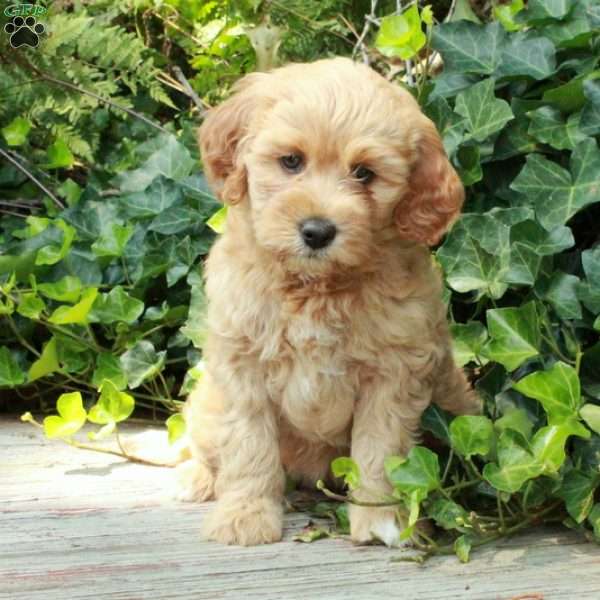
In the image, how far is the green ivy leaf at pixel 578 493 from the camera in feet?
11.4

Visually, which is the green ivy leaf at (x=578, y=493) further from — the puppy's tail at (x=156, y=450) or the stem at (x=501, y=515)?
the puppy's tail at (x=156, y=450)

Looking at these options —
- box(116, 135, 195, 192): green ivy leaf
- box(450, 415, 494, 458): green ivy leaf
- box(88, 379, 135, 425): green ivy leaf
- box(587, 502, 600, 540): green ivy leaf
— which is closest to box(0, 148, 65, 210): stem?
box(116, 135, 195, 192): green ivy leaf

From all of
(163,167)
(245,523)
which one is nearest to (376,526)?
(245,523)

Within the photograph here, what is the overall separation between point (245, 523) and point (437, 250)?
1.23 m

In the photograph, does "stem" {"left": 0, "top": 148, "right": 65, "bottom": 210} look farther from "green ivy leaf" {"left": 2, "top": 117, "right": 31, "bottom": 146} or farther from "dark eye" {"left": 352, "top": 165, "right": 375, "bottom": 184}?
"dark eye" {"left": 352, "top": 165, "right": 375, "bottom": 184}

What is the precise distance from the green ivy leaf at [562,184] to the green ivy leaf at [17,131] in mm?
2764

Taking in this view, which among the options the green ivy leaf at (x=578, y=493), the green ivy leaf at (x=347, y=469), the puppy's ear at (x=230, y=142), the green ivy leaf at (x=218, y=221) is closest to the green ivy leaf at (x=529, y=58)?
the puppy's ear at (x=230, y=142)

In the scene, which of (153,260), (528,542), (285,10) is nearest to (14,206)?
(153,260)

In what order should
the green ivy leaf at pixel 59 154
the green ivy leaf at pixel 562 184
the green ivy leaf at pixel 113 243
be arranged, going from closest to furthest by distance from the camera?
the green ivy leaf at pixel 562 184, the green ivy leaf at pixel 113 243, the green ivy leaf at pixel 59 154

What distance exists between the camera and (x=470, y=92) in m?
4.30

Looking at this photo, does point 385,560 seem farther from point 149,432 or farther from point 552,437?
point 149,432

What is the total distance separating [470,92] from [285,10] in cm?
189

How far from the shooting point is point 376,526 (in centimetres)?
364

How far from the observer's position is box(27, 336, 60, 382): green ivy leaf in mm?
4953
